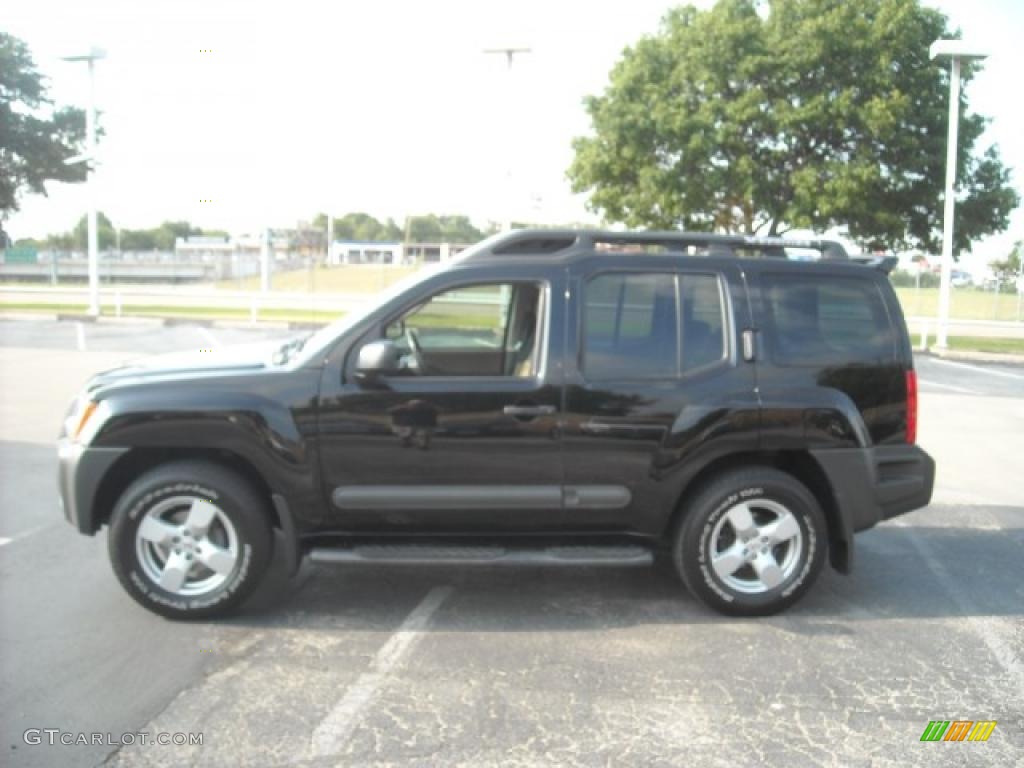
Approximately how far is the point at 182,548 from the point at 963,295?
40053 mm

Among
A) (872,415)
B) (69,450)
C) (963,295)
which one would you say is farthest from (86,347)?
(963,295)

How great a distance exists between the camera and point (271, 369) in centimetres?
451

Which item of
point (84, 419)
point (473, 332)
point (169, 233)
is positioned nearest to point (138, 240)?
point (169, 233)

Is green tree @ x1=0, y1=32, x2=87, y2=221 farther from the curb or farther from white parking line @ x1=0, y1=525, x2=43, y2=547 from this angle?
the curb

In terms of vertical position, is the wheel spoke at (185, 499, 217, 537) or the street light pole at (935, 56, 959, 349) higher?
the street light pole at (935, 56, 959, 349)

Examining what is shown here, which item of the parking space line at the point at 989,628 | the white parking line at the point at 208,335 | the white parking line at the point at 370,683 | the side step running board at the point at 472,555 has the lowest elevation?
the parking space line at the point at 989,628

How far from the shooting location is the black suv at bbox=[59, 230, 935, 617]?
4.40 meters

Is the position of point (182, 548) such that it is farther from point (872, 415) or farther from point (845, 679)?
point (872, 415)

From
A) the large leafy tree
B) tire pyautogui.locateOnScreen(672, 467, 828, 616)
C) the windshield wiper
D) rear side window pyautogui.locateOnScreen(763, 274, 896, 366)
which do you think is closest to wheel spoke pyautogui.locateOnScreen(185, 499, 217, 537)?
the windshield wiper

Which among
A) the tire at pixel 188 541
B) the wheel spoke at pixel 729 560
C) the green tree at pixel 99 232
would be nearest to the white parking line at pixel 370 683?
the tire at pixel 188 541

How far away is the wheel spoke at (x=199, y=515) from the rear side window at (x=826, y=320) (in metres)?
2.90

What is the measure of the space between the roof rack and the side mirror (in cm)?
71

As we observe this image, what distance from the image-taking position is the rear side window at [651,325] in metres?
4.57

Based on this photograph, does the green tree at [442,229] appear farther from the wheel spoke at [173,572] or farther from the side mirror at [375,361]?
the wheel spoke at [173,572]
